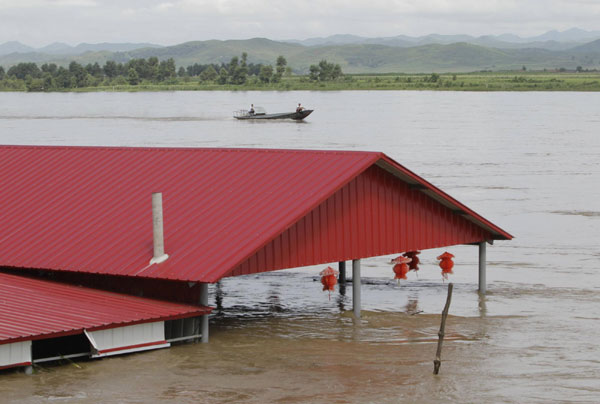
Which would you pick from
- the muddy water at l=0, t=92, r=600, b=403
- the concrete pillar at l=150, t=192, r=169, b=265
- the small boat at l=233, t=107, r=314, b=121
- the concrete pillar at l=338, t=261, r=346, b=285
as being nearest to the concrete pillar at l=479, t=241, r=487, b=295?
the muddy water at l=0, t=92, r=600, b=403

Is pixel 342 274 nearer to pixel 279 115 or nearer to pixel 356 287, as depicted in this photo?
pixel 356 287

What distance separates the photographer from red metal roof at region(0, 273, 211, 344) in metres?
19.0

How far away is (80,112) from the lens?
14688cm

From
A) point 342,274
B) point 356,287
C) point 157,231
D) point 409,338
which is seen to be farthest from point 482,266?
point 157,231

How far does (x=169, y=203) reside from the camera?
2364 centimetres

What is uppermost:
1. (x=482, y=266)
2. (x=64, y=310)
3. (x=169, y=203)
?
(x=169, y=203)

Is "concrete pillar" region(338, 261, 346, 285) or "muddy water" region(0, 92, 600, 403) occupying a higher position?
"concrete pillar" region(338, 261, 346, 285)

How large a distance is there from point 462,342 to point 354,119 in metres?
101

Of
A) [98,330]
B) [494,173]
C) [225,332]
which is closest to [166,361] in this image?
[98,330]

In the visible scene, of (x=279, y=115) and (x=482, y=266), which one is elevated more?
(x=279, y=115)

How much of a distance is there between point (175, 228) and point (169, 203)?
4.08 ft

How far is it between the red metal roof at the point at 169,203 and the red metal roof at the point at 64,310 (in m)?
0.55

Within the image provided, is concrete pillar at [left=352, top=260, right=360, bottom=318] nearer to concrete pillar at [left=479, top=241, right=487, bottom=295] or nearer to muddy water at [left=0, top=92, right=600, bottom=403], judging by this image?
muddy water at [left=0, top=92, right=600, bottom=403]

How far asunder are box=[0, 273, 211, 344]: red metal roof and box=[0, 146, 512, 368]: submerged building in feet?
0.12
